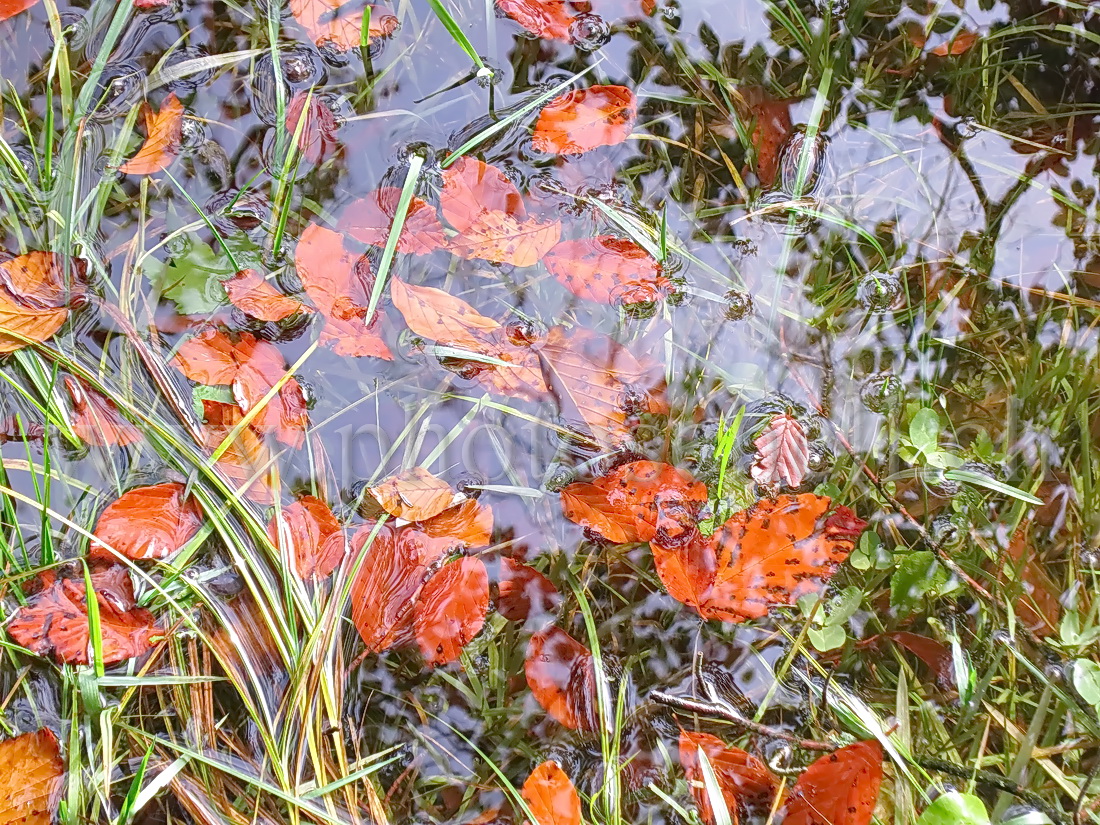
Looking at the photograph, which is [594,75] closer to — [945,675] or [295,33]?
[295,33]

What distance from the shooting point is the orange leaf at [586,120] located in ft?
5.28

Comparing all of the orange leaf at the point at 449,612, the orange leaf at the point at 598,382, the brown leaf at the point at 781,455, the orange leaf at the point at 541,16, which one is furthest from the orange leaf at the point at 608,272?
the orange leaf at the point at 449,612

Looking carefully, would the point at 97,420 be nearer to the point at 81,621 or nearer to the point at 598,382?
the point at 81,621

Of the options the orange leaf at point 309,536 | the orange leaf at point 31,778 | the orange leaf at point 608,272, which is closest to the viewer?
the orange leaf at point 31,778

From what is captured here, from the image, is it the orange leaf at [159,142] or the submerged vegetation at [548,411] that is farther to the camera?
the orange leaf at [159,142]

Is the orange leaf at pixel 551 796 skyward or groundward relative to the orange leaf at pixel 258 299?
groundward

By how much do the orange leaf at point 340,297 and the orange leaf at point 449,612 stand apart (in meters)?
0.50

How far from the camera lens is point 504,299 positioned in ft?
5.09

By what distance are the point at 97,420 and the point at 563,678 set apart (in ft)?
3.75

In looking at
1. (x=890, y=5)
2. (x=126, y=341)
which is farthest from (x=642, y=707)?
(x=890, y=5)

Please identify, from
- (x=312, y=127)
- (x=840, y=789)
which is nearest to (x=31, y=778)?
A: (x=312, y=127)

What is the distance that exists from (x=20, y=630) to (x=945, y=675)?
193 cm

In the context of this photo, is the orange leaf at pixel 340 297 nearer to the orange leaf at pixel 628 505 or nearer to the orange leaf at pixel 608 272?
the orange leaf at pixel 608 272

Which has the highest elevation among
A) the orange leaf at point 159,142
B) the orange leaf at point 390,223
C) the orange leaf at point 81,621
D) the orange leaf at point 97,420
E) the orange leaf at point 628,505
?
the orange leaf at point 159,142
